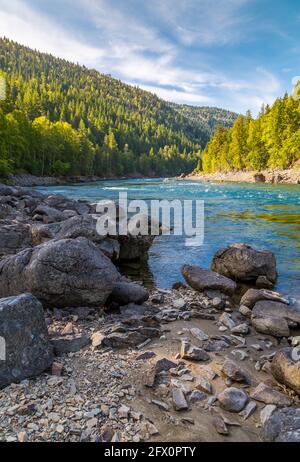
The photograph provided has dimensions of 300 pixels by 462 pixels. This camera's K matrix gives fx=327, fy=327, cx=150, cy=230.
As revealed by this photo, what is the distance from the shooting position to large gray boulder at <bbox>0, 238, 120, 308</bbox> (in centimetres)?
731

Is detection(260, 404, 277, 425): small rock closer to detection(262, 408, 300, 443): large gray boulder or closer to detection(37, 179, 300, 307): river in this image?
detection(262, 408, 300, 443): large gray boulder

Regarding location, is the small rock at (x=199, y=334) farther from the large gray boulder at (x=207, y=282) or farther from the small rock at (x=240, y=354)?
the large gray boulder at (x=207, y=282)

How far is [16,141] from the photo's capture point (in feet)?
185

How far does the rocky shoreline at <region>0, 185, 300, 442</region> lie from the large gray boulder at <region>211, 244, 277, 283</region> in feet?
3.53

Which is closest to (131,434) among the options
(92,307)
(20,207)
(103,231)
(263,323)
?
(92,307)

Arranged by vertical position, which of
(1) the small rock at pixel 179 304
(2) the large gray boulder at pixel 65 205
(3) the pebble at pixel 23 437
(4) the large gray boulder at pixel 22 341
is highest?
(2) the large gray boulder at pixel 65 205

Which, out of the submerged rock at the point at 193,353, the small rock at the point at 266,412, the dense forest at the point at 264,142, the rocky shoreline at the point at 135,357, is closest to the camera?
the rocky shoreline at the point at 135,357

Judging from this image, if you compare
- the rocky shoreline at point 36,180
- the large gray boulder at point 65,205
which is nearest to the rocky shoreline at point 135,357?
the large gray boulder at point 65,205

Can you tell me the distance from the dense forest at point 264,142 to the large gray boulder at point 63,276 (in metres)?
64.6

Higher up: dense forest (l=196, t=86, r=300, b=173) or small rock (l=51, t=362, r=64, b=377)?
dense forest (l=196, t=86, r=300, b=173)

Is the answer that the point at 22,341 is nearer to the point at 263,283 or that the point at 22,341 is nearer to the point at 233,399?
the point at 233,399

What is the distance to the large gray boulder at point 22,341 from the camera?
4801mm

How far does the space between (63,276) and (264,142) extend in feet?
251

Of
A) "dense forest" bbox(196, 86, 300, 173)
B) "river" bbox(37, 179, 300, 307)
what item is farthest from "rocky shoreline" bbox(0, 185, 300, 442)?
"dense forest" bbox(196, 86, 300, 173)
